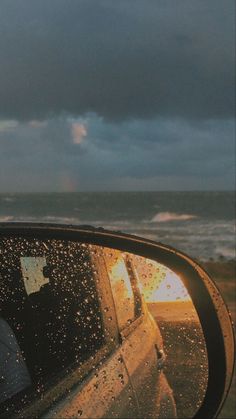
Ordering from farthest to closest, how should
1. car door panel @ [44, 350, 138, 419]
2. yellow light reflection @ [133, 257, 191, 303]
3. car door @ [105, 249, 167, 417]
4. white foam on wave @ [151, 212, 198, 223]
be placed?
white foam on wave @ [151, 212, 198, 223] < car door @ [105, 249, 167, 417] < yellow light reflection @ [133, 257, 191, 303] < car door panel @ [44, 350, 138, 419]

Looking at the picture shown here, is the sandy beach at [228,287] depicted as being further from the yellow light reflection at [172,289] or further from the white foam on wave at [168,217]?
the white foam on wave at [168,217]

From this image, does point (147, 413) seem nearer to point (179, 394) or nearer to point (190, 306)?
point (179, 394)

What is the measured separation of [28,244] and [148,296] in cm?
40

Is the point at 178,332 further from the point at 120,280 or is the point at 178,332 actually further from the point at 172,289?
the point at 120,280

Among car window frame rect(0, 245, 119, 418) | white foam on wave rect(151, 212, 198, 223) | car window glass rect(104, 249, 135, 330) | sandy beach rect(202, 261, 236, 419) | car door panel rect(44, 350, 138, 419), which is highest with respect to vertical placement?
white foam on wave rect(151, 212, 198, 223)

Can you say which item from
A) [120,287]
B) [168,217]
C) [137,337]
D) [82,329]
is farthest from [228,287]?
[168,217]

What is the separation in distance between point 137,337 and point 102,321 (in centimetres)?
Answer: 20

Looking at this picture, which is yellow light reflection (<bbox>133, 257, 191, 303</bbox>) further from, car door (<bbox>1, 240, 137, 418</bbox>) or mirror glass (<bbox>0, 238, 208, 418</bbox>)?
car door (<bbox>1, 240, 137, 418</bbox>)

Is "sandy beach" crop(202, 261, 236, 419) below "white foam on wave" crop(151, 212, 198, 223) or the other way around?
below

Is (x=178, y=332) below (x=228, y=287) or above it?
above

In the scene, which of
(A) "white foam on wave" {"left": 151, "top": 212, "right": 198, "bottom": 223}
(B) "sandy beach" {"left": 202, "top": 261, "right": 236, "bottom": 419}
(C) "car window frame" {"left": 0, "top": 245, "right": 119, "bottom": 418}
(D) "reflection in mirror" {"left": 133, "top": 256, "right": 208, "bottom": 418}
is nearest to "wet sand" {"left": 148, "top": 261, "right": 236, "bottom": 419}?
(D) "reflection in mirror" {"left": 133, "top": 256, "right": 208, "bottom": 418}

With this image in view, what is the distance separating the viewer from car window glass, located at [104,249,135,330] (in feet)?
7.52

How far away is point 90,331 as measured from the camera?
89.7 inches

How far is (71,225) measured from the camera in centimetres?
194
